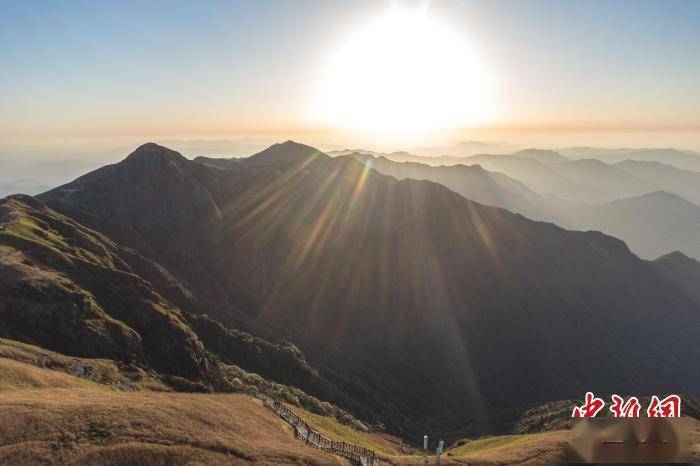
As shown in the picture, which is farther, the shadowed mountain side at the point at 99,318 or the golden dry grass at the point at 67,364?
the shadowed mountain side at the point at 99,318

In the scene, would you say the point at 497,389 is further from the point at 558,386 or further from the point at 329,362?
the point at 329,362

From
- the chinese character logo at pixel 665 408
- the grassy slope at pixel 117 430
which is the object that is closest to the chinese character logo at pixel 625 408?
the chinese character logo at pixel 665 408

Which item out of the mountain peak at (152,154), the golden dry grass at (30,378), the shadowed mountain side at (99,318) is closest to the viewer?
the golden dry grass at (30,378)

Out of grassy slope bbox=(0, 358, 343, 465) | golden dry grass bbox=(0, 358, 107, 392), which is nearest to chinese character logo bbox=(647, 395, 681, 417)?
grassy slope bbox=(0, 358, 343, 465)

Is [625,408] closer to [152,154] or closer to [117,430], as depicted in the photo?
[117,430]

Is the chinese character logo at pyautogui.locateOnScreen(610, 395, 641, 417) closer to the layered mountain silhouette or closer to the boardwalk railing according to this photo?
the boardwalk railing

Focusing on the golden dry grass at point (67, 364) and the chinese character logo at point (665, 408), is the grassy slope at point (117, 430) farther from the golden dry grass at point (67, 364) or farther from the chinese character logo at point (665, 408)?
the chinese character logo at point (665, 408)
